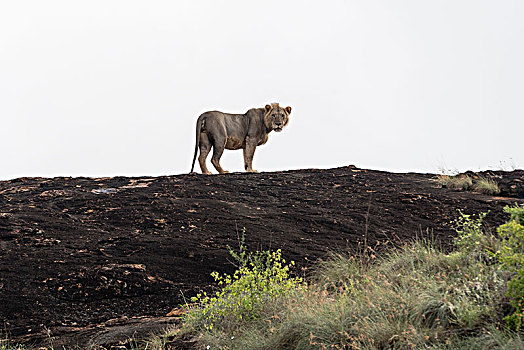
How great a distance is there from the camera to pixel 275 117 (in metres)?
13.6

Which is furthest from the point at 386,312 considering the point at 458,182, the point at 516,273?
the point at 458,182

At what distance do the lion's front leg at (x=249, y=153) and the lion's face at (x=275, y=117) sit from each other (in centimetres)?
49

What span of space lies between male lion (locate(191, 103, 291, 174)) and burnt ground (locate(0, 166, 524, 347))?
1.06m

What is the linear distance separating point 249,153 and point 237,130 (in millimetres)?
545

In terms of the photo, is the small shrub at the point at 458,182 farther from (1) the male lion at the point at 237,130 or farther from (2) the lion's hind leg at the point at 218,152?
(2) the lion's hind leg at the point at 218,152

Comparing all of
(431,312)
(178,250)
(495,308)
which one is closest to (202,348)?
(431,312)

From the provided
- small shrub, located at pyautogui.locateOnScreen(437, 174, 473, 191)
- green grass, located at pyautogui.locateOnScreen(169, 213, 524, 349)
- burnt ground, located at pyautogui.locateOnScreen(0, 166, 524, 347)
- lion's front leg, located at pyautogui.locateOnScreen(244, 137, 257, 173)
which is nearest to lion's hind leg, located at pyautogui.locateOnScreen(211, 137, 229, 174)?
lion's front leg, located at pyautogui.locateOnScreen(244, 137, 257, 173)

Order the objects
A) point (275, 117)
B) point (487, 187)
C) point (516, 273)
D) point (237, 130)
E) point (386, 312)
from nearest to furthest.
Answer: point (516, 273) < point (386, 312) < point (487, 187) < point (275, 117) < point (237, 130)

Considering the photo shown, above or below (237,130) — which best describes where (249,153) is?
below

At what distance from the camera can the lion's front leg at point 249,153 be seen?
13695 mm

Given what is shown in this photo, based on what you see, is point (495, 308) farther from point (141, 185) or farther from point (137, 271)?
point (141, 185)

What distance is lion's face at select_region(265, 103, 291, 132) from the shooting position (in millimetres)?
13609

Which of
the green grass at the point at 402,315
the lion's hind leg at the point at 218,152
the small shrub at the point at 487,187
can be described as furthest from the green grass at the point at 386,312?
the lion's hind leg at the point at 218,152

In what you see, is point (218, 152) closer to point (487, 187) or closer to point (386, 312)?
point (487, 187)
